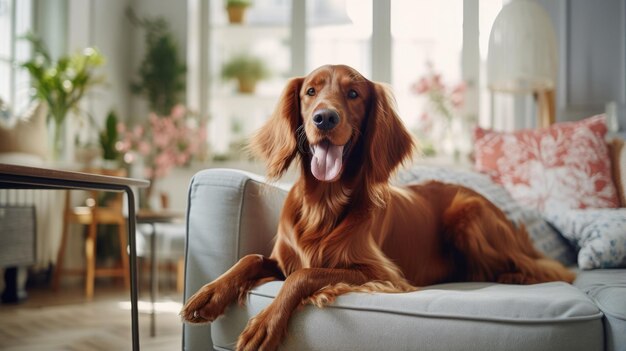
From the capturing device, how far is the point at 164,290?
3879 mm

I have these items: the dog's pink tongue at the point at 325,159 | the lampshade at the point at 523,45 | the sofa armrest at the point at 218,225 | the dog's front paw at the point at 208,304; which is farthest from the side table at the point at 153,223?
the lampshade at the point at 523,45

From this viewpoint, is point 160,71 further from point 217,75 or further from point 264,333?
point 264,333

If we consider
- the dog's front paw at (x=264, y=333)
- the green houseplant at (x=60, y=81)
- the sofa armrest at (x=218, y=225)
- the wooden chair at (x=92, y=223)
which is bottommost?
the wooden chair at (x=92, y=223)

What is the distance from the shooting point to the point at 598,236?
170cm

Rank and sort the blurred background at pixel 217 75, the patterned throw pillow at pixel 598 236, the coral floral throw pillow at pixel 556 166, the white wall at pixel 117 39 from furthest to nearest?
the white wall at pixel 117 39 → the blurred background at pixel 217 75 → the coral floral throw pillow at pixel 556 166 → the patterned throw pillow at pixel 598 236

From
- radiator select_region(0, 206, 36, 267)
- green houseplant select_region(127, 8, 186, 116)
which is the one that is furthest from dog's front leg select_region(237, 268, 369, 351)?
green houseplant select_region(127, 8, 186, 116)

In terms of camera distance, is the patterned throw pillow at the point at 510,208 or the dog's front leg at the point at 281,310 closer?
the dog's front leg at the point at 281,310

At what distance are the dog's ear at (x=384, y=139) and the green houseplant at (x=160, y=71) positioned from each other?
315cm

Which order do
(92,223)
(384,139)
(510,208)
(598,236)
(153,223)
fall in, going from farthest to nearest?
(92,223)
(153,223)
(510,208)
(598,236)
(384,139)

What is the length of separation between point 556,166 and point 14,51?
11.8 ft

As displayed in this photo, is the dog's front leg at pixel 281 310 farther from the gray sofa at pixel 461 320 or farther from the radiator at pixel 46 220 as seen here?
the radiator at pixel 46 220

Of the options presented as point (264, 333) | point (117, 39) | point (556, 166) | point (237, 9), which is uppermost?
point (237, 9)

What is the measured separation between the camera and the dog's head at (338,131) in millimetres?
1353

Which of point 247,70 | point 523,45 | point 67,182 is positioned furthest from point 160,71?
point 67,182
